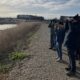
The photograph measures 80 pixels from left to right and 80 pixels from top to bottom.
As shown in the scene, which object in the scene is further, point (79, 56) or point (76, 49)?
point (79, 56)

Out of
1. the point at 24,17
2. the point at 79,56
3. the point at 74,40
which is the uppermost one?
the point at 74,40

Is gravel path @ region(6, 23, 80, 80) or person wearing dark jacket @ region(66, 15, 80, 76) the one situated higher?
person wearing dark jacket @ region(66, 15, 80, 76)

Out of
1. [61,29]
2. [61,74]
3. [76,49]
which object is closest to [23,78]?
[61,74]

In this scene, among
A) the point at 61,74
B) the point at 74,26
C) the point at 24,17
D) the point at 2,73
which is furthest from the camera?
the point at 24,17

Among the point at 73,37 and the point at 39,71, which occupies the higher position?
the point at 73,37

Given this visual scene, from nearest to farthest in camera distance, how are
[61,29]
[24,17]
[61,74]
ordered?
[61,74], [61,29], [24,17]

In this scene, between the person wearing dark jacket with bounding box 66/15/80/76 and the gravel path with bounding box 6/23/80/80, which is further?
the gravel path with bounding box 6/23/80/80

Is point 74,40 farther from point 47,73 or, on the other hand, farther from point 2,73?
point 2,73

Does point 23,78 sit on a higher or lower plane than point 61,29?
lower

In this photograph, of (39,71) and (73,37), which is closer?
(73,37)

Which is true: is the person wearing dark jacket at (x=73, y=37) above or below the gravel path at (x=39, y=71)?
above

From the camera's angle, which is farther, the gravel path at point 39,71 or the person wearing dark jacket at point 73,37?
the gravel path at point 39,71

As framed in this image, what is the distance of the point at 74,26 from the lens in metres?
11.0

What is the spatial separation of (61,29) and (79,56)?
1.86 m
